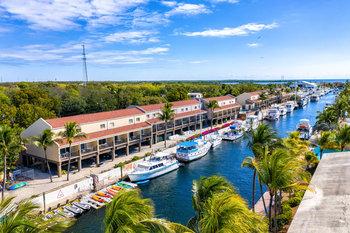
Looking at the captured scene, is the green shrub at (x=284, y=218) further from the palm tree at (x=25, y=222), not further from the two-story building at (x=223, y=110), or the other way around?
the two-story building at (x=223, y=110)

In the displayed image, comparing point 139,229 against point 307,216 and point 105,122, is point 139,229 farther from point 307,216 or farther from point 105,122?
point 105,122

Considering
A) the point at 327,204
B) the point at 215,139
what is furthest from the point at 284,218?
the point at 215,139

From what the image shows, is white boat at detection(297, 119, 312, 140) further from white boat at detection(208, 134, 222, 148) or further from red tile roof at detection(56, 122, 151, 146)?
red tile roof at detection(56, 122, 151, 146)

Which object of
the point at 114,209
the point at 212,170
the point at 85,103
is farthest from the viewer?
the point at 85,103

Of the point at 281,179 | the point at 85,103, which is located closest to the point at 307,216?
the point at 281,179

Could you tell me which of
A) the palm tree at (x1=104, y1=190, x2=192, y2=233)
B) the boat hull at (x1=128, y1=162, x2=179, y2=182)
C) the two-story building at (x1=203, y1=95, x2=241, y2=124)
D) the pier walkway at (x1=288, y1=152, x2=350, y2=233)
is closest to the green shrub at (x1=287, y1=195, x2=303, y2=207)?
the pier walkway at (x1=288, y1=152, x2=350, y2=233)

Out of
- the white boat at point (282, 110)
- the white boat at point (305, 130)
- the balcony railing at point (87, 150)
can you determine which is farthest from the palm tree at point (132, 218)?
the white boat at point (282, 110)
